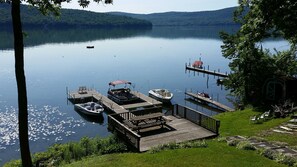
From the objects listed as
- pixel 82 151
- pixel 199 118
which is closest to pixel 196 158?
pixel 199 118

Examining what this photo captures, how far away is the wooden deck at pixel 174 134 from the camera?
744 inches

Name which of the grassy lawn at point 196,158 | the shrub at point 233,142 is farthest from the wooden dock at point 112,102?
the grassy lawn at point 196,158

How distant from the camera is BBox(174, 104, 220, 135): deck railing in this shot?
20.5m

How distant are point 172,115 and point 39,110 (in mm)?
29426

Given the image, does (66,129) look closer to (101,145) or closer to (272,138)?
(101,145)

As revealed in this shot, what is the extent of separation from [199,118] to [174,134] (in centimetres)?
272

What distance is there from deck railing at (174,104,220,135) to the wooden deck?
315 millimetres

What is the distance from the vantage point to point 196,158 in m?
14.7

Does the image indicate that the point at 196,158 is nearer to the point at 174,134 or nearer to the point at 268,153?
the point at 268,153

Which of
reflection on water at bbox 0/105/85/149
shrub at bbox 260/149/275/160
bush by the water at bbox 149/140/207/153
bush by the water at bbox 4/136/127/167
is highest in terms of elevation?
shrub at bbox 260/149/275/160

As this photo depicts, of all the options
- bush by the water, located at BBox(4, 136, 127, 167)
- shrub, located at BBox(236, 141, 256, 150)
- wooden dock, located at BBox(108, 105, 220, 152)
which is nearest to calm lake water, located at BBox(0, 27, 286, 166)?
bush by the water, located at BBox(4, 136, 127, 167)

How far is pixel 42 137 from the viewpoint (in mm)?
35812

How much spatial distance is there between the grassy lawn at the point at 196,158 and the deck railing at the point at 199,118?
3.60m

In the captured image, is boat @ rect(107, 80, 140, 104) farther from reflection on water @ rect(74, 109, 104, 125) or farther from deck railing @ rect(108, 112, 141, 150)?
deck railing @ rect(108, 112, 141, 150)
